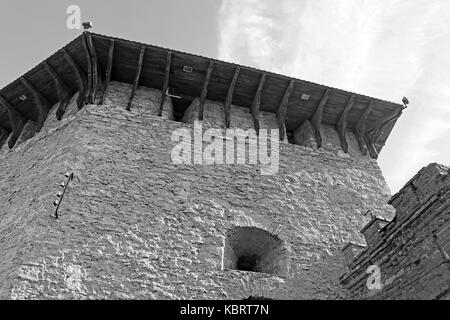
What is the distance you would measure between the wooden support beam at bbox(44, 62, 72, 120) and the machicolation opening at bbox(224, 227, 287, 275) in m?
4.67

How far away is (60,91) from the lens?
31.3 feet

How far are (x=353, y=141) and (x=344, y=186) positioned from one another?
1787 mm

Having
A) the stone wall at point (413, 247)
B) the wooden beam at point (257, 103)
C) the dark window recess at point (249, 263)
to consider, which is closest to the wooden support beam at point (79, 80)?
the wooden beam at point (257, 103)

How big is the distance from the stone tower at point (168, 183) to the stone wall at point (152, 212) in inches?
0.9

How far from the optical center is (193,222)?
7477mm

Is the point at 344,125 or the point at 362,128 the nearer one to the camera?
the point at 344,125

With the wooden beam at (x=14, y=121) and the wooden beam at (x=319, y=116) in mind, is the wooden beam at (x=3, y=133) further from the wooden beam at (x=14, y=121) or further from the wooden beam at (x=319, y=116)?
the wooden beam at (x=319, y=116)

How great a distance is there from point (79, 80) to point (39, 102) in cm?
126

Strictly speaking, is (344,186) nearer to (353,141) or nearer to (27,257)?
(353,141)

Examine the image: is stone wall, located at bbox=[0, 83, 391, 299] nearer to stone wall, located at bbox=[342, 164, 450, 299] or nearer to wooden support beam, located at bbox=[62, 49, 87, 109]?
wooden support beam, located at bbox=[62, 49, 87, 109]

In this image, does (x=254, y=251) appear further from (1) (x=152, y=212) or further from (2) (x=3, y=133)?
(2) (x=3, y=133)

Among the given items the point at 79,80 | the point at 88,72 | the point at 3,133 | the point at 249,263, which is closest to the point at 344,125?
the point at 249,263
